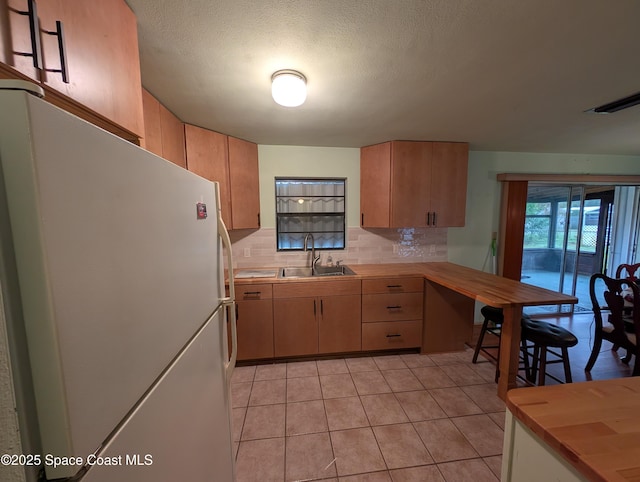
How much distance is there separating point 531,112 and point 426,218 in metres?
1.16

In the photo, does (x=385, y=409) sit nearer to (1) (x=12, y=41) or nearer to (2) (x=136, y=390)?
(2) (x=136, y=390)

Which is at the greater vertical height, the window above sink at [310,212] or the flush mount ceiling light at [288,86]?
the flush mount ceiling light at [288,86]

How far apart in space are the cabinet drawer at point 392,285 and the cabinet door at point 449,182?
70cm

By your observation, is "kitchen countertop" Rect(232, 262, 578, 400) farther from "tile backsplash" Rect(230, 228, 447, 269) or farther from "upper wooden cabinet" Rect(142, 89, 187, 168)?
"upper wooden cabinet" Rect(142, 89, 187, 168)

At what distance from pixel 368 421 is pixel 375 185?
7.01 feet

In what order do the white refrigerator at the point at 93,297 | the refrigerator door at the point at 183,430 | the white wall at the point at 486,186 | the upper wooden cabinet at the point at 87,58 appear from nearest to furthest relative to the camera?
the white refrigerator at the point at 93,297, the refrigerator door at the point at 183,430, the upper wooden cabinet at the point at 87,58, the white wall at the point at 486,186

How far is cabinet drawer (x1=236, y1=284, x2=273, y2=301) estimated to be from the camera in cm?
231

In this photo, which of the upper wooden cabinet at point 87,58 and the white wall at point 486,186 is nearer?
the upper wooden cabinet at point 87,58

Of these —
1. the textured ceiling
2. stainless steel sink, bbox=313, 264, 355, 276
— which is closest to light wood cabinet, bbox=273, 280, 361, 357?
stainless steel sink, bbox=313, 264, 355, 276

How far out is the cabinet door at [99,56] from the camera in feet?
2.23

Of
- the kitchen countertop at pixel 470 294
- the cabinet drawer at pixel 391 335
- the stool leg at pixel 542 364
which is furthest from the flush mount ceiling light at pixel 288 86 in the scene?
the stool leg at pixel 542 364

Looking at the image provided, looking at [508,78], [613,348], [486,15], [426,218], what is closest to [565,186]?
[613,348]

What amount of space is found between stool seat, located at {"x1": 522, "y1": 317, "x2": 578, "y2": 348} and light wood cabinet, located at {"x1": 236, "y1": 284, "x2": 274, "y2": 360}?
216 cm

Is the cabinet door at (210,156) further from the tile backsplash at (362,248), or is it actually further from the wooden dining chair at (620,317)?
the wooden dining chair at (620,317)
